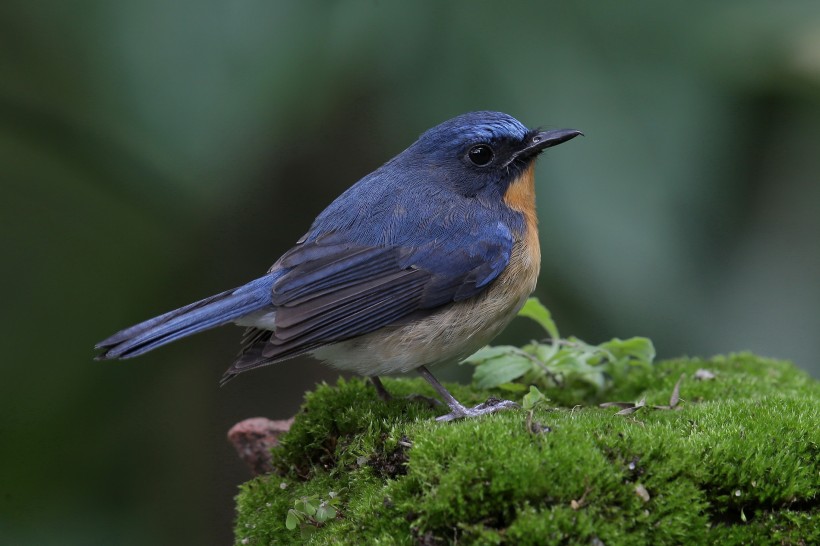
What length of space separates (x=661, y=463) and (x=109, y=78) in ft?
10.3

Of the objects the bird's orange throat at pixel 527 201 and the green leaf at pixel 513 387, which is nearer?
the bird's orange throat at pixel 527 201

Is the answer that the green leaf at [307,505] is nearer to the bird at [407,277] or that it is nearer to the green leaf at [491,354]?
the bird at [407,277]

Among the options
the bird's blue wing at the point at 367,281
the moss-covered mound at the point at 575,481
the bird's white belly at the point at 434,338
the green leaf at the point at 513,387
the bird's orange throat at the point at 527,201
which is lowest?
the moss-covered mound at the point at 575,481

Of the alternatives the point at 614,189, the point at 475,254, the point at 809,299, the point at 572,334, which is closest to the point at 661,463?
the point at 475,254

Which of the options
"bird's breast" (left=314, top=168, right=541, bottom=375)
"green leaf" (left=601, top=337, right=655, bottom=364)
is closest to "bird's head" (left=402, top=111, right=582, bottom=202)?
"bird's breast" (left=314, top=168, right=541, bottom=375)

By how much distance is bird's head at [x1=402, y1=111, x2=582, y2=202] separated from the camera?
417 cm

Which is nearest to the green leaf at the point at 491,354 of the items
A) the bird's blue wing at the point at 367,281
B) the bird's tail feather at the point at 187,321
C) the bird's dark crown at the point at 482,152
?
the bird's blue wing at the point at 367,281

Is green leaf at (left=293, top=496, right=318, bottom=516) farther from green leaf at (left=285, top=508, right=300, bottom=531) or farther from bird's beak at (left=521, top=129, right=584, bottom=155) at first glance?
→ bird's beak at (left=521, top=129, right=584, bottom=155)

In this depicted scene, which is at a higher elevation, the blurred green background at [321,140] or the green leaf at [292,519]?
the blurred green background at [321,140]

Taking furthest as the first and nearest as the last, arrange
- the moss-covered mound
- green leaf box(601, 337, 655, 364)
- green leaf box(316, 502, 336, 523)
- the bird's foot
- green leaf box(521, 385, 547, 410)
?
1. green leaf box(601, 337, 655, 364)
2. the bird's foot
3. green leaf box(521, 385, 547, 410)
4. green leaf box(316, 502, 336, 523)
5. the moss-covered mound

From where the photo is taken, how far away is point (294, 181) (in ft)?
20.8

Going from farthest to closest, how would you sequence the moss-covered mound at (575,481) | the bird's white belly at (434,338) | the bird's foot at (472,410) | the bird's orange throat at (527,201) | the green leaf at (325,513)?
the bird's orange throat at (527,201) < the bird's white belly at (434,338) < the bird's foot at (472,410) < the green leaf at (325,513) < the moss-covered mound at (575,481)

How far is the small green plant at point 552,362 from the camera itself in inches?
167

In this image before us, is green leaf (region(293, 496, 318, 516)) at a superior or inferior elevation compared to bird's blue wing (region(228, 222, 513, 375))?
inferior
